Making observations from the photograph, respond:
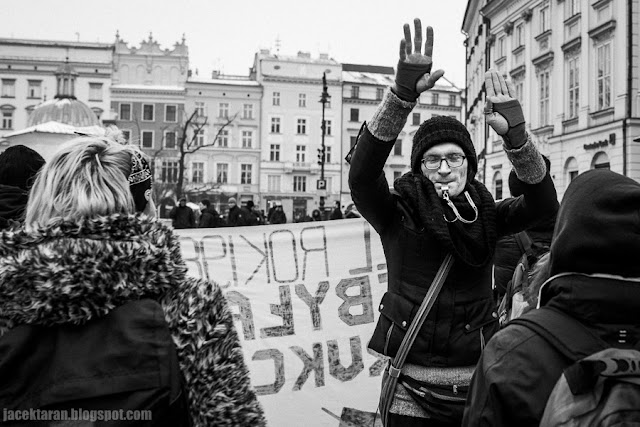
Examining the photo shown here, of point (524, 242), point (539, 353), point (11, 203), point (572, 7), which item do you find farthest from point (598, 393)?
point (572, 7)

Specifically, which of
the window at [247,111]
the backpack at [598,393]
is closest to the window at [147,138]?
the window at [247,111]

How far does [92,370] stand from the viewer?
176cm

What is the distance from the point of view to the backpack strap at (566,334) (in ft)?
5.14

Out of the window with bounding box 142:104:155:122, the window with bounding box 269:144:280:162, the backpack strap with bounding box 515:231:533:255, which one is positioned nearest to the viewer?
the backpack strap with bounding box 515:231:533:255

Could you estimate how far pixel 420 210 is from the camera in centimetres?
291

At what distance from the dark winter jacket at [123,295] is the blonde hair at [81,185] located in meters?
0.06

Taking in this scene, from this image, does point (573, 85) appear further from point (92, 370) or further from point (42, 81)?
point (42, 81)

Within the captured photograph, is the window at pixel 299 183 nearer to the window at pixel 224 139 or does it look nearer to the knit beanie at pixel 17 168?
the window at pixel 224 139

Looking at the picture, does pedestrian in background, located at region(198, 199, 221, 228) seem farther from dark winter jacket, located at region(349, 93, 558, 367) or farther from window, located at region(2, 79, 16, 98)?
window, located at region(2, 79, 16, 98)

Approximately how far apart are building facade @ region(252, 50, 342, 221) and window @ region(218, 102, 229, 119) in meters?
3.66

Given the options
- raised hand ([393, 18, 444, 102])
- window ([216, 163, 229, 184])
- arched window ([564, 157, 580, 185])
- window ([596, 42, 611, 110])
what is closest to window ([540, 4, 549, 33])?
window ([596, 42, 611, 110])

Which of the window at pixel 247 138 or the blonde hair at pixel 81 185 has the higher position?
the window at pixel 247 138

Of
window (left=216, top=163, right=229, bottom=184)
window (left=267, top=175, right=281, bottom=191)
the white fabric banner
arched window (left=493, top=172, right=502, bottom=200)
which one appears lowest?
the white fabric banner

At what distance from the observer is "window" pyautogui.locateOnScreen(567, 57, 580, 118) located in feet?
83.5
